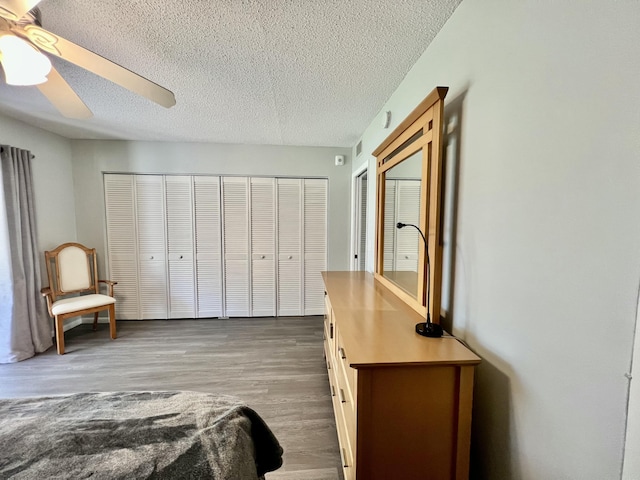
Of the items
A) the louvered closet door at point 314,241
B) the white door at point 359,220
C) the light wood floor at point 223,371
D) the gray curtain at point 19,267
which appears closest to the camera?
the light wood floor at point 223,371

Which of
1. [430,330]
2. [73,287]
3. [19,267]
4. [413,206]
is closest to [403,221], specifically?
[413,206]

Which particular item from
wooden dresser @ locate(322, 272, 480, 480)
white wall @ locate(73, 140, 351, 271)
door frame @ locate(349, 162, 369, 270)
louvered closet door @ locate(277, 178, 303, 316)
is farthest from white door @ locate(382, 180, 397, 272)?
louvered closet door @ locate(277, 178, 303, 316)

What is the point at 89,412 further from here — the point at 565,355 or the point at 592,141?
Answer: the point at 592,141

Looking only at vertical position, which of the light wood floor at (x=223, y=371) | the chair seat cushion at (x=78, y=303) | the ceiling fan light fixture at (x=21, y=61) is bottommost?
the light wood floor at (x=223, y=371)

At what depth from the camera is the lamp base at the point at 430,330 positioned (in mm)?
1156

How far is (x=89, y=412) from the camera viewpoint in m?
1.08

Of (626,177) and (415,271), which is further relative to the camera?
(415,271)

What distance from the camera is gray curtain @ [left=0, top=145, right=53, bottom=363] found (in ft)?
8.52

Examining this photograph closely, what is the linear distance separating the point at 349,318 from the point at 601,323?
3.04 feet

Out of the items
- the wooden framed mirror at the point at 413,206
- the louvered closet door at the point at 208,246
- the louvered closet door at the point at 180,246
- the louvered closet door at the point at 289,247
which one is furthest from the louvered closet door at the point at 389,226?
the louvered closet door at the point at 180,246

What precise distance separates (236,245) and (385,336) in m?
3.00

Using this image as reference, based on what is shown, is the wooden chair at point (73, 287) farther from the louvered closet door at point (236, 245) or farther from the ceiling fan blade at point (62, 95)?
the ceiling fan blade at point (62, 95)

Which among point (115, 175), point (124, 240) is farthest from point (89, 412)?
point (115, 175)

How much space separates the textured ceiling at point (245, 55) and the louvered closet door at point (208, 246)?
971 mm
